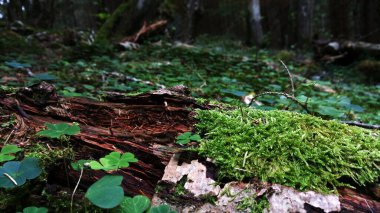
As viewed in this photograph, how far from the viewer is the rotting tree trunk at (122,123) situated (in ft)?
5.07

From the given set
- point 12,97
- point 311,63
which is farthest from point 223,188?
point 311,63

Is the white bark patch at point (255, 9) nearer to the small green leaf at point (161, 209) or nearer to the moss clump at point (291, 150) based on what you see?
the moss clump at point (291, 150)

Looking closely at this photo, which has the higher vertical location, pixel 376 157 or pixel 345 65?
pixel 376 157

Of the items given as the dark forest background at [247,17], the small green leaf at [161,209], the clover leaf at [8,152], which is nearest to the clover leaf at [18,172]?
the clover leaf at [8,152]

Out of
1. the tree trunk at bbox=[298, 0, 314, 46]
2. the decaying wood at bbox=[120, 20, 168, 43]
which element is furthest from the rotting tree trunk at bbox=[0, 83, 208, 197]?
the tree trunk at bbox=[298, 0, 314, 46]

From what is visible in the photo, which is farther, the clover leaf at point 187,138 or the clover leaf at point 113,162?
the clover leaf at point 187,138

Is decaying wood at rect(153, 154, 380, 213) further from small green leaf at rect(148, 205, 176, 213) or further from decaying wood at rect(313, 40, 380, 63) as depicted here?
decaying wood at rect(313, 40, 380, 63)

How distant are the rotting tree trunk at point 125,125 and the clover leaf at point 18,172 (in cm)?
12

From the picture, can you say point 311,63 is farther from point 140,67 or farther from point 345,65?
point 140,67

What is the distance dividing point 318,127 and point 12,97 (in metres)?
2.01

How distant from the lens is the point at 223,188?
1.35 metres

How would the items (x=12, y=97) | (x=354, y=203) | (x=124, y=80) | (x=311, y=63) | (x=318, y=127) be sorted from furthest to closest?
1. (x=311, y=63)
2. (x=124, y=80)
3. (x=12, y=97)
4. (x=318, y=127)
5. (x=354, y=203)

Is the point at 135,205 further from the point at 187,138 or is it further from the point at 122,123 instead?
the point at 122,123

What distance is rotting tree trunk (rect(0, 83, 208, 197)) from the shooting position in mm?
1546
